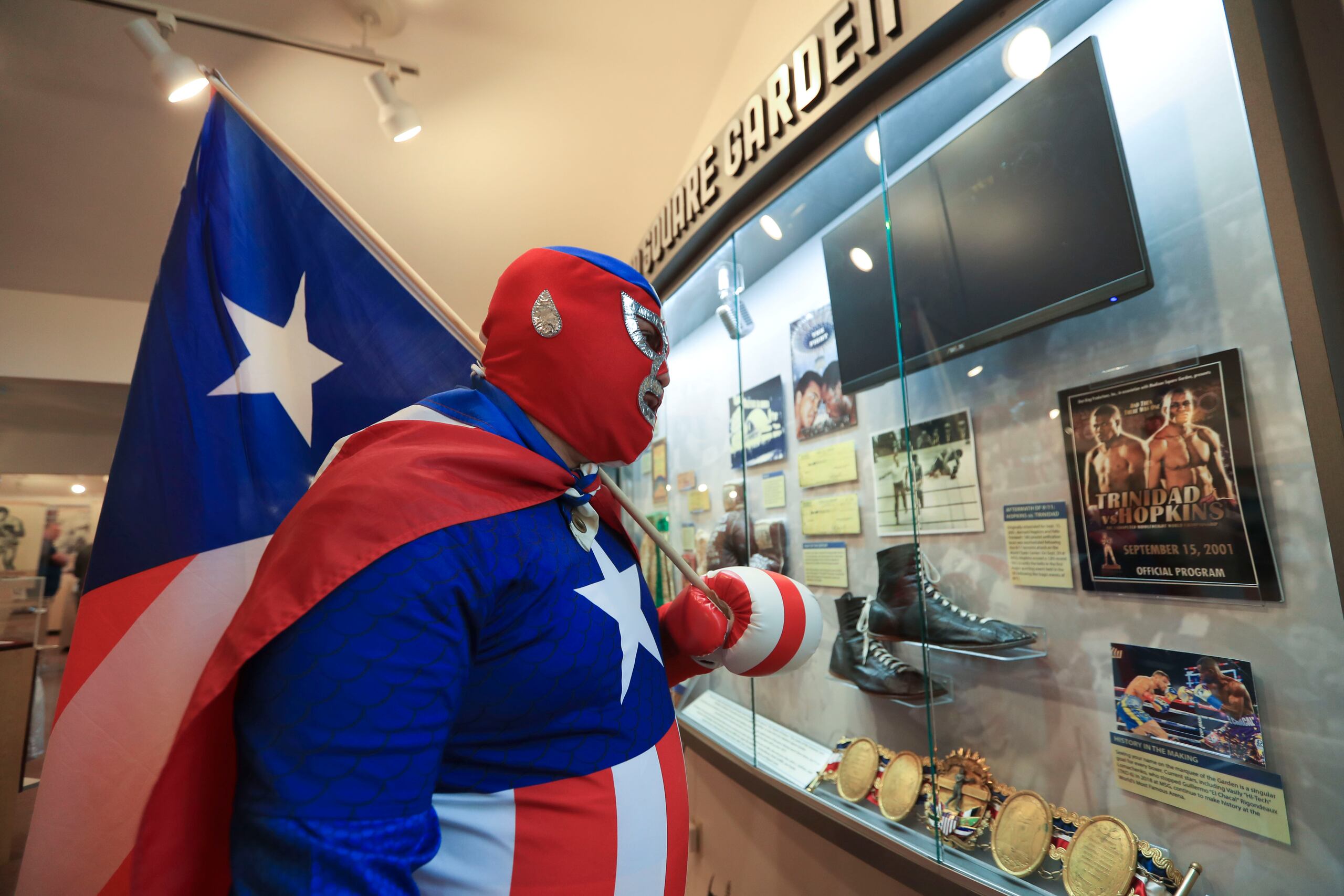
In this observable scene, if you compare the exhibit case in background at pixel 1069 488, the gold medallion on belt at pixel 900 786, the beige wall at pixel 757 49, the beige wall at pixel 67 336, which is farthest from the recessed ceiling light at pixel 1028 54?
the beige wall at pixel 67 336

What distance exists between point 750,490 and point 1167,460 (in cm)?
142

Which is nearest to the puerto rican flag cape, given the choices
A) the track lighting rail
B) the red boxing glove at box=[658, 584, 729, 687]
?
the red boxing glove at box=[658, 584, 729, 687]

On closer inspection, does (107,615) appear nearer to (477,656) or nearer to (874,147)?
(477,656)

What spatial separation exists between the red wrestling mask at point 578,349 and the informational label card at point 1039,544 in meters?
1.01

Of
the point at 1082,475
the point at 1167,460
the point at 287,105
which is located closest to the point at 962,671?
the point at 1082,475

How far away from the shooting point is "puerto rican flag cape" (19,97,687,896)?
0.64m

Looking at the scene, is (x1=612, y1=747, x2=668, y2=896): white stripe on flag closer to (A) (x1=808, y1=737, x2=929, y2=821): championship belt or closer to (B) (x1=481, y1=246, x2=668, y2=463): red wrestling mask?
(B) (x1=481, y1=246, x2=668, y2=463): red wrestling mask

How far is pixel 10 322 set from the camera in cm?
405

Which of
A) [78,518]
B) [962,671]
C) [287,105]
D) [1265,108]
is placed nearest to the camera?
[1265,108]

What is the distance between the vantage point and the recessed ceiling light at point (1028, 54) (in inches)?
52.8

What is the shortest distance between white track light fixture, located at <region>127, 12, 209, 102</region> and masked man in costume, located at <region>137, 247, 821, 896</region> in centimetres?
204

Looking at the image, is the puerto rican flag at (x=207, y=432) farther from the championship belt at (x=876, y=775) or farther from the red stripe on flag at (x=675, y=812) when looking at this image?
the championship belt at (x=876, y=775)

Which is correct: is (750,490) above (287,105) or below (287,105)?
below

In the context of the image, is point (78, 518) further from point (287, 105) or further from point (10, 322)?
point (287, 105)
